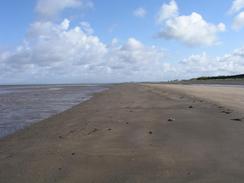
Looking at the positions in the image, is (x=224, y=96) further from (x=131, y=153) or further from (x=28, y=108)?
(x=131, y=153)

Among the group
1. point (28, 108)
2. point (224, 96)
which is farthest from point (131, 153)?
point (224, 96)

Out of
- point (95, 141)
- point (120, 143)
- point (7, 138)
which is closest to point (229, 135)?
point (120, 143)

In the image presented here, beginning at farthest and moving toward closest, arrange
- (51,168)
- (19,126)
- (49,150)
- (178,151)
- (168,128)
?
(19,126), (168,128), (49,150), (178,151), (51,168)

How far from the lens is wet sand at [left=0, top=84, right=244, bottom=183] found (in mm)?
5094

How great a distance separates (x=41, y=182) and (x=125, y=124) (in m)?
5.33

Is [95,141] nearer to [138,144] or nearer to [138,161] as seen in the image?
[138,144]

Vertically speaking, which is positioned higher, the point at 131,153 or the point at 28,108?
the point at 131,153

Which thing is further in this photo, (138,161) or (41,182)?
(138,161)

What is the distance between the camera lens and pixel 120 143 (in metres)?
7.41

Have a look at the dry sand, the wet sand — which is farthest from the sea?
the dry sand

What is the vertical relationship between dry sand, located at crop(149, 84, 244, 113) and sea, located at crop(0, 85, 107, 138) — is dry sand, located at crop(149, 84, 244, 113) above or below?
above

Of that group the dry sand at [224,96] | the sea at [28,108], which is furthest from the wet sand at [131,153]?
the dry sand at [224,96]

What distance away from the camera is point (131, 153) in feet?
21.1

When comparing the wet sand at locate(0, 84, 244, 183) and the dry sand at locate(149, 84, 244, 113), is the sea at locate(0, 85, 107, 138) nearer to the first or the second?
the wet sand at locate(0, 84, 244, 183)
